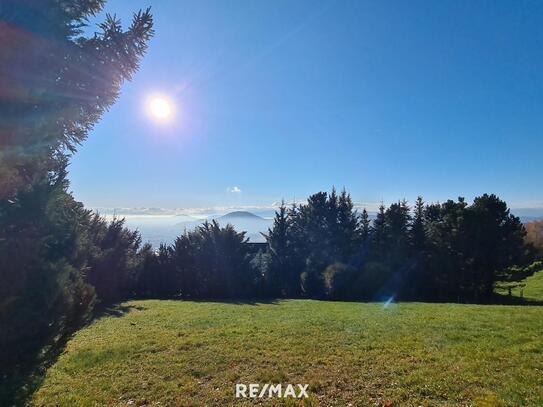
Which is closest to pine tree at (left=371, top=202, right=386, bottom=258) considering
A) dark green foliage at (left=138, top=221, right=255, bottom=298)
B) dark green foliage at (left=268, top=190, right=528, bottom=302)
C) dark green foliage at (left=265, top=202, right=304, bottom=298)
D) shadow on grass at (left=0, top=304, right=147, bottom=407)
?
dark green foliage at (left=268, top=190, right=528, bottom=302)

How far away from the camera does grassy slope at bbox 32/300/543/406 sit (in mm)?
5203

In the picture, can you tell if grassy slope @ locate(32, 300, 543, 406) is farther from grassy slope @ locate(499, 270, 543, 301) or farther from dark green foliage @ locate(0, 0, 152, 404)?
grassy slope @ locate(499, 270, 543, 301)

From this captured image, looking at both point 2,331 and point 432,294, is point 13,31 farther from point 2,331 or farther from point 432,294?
point 432,294

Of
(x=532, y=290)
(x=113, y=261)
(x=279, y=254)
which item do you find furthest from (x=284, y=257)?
(x=532, y=290)

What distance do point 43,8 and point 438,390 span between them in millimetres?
8113

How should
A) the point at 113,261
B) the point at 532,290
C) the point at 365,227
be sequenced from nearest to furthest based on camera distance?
the point at 113,261
the point at 532,290
the point at 365,227

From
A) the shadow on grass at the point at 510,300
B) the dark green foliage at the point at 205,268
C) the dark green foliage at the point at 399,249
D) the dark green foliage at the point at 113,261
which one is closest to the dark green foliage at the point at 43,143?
the dark green foliage at the point at 113,261

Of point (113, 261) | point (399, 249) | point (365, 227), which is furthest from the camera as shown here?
point (365, 227)

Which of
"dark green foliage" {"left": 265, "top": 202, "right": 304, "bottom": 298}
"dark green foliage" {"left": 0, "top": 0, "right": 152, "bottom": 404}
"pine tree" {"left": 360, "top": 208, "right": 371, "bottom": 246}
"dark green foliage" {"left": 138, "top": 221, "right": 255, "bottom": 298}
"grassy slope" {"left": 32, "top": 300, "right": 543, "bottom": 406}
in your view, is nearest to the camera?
"dark green foliage" {"left": 0, "top": 0, "right": 152, "bottom": 404}

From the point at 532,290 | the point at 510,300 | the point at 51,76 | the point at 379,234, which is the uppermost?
the point at 379,234

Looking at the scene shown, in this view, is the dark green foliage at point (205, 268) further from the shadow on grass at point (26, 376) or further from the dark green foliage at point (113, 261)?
the shadow on grass at point (26, 376)

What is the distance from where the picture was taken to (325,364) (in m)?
6.59

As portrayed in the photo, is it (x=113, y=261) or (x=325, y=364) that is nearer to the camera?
(x=325, y=364)

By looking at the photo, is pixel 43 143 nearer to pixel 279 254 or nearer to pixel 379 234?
pixel 279 254
